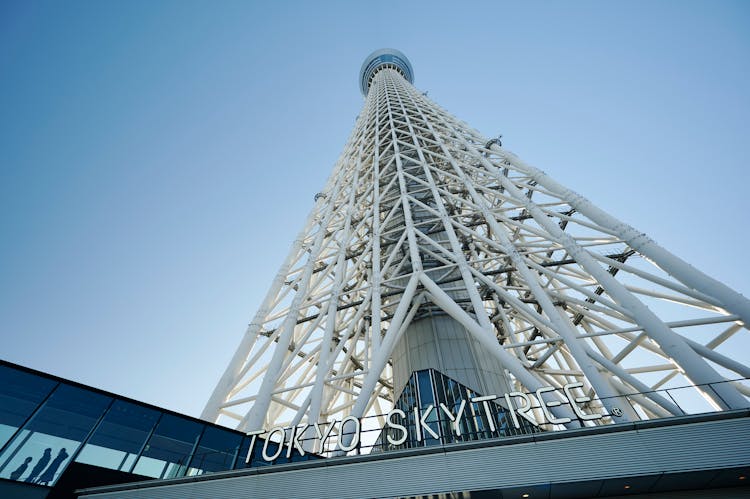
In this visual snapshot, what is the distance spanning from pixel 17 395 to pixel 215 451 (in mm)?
6793

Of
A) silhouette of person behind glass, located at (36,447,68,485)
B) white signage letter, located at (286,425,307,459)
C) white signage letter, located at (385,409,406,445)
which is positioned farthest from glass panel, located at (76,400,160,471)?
white signage letter, located at (385,409,406,445)

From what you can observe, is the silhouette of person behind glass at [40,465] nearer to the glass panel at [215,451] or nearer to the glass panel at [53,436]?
the glass panel at [53,436]

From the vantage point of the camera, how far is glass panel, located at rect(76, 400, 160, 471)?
1255cm

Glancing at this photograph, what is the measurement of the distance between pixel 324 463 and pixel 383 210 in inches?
880

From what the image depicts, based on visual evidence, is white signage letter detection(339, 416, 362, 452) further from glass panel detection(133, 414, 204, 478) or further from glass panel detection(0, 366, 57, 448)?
glass panel detection(0, 366, 57, 448)

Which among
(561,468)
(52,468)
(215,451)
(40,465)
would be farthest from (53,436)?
(561,468)

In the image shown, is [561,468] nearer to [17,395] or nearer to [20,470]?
[20,470]

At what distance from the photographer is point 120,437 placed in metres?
13.1

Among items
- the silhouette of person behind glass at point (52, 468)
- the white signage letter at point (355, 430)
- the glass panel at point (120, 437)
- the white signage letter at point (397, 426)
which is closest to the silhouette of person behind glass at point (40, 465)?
the silhouette of person behind glass at point (52, 468)

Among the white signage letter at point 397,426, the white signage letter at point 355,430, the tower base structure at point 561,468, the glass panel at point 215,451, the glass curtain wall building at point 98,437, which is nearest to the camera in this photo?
the tower base structure at point 561,468

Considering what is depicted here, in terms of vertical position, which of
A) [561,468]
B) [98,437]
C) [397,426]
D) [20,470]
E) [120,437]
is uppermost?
[120,437]

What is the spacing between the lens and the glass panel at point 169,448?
507 inches

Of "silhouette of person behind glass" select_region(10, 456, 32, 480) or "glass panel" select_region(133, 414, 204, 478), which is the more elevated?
"glass panel" select_region(133, 414, 204, 478)

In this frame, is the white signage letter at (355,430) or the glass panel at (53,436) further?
the glass panel at (53,436)
